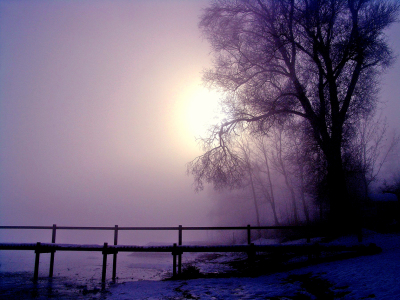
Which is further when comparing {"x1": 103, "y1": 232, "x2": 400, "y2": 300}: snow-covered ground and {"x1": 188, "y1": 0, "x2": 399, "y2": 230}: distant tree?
{"x1": 188, "y1": 0, "x2": 399, "y2": 230}: distant tree

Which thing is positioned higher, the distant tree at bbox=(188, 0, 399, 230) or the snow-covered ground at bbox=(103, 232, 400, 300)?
the distant tree at bbox=(188, 0, 399, 230)

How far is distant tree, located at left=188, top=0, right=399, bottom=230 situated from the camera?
50.0ft

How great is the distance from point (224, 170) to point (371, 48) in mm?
9733

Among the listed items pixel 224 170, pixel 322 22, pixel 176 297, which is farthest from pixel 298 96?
pixel 176 297

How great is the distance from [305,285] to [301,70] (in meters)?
12.9

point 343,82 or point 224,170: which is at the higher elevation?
point 343,82

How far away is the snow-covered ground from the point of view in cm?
649

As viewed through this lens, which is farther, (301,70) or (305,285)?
(301,70)

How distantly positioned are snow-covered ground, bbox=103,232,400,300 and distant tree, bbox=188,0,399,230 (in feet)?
21.4

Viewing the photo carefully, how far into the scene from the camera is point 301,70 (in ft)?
56.9

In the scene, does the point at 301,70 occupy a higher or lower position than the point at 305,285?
higher

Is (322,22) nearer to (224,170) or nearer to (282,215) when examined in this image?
(224,170)

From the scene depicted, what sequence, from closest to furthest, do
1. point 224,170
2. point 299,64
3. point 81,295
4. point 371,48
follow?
1. point 81,295
2. point 371,48
3. point 224,170
4. point 299,64

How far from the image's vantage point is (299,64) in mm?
17359
